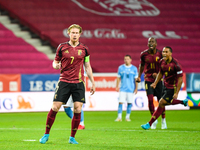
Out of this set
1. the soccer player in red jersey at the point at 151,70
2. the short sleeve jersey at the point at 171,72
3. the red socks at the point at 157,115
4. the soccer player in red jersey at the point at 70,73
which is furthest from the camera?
the soccer player in red jersey at the point at 151,70

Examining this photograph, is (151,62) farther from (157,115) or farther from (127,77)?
(127,77)

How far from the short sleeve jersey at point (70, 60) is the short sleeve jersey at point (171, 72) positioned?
2493 millimetres

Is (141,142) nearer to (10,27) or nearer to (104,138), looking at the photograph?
(104,138)

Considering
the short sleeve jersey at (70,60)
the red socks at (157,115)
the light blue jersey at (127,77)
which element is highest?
the short sleeve jersey at (70,60)

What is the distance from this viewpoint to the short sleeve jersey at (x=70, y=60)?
5.64 m

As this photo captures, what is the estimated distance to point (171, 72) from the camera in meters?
7.68

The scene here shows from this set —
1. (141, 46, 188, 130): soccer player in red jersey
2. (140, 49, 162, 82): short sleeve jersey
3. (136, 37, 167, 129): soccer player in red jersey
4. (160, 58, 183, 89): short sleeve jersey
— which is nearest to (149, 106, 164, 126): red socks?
(141, 46, 188, 130): soccer player in red jersey

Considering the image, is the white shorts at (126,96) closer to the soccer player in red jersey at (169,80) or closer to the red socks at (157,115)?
the soccer player in red jersey at (169,80)

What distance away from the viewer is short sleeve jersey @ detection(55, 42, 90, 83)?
5.64m

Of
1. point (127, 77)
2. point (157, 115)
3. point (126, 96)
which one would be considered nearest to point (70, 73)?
point (157, 115)

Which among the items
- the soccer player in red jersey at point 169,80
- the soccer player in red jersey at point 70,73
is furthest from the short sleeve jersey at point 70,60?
the soccer player in red jersey at point 169,80

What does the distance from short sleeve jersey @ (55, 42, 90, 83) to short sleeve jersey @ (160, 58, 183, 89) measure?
2.49 m

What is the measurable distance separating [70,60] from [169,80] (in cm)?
290

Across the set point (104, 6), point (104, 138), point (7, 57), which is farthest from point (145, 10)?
point (104, 138)
